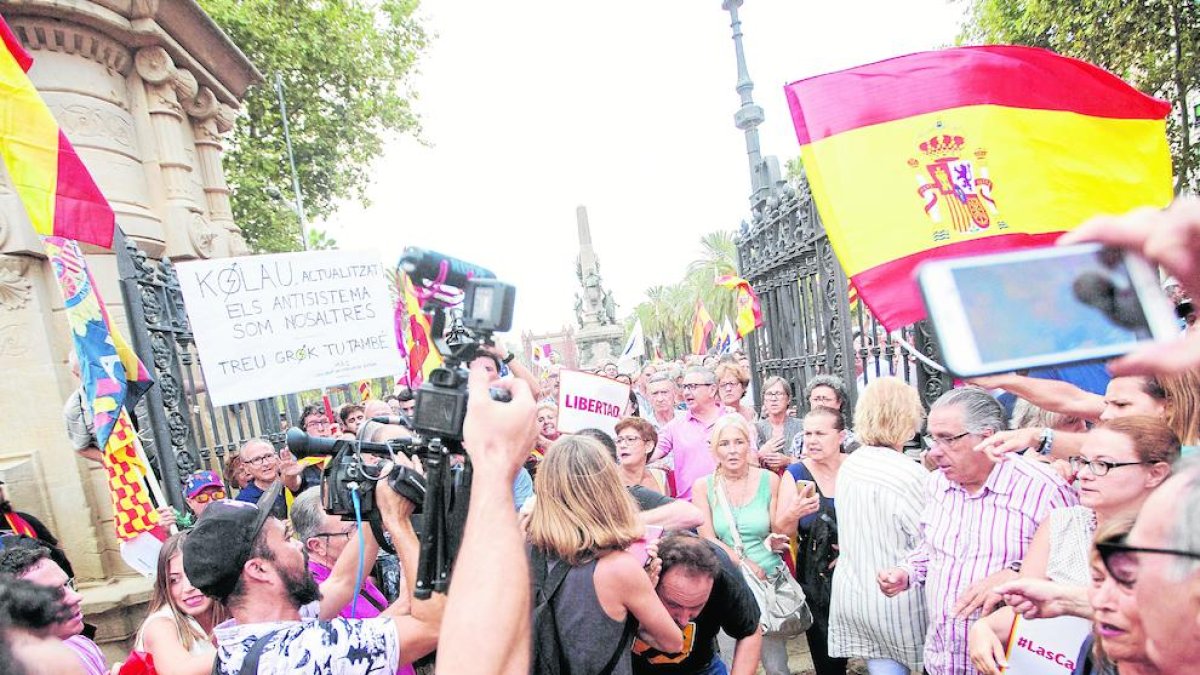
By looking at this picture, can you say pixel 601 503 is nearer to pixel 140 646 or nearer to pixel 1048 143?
pixel 140 646

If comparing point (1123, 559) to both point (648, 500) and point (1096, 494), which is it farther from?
point (648, 500)

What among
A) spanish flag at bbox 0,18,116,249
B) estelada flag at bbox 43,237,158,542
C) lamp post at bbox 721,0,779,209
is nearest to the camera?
spanish flag at bbox 0,18,116,249

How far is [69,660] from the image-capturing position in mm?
1698

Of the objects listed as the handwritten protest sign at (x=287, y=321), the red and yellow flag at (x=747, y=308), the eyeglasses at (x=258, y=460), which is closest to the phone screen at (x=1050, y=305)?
the handwritten protest sign at (x=287, y=321)

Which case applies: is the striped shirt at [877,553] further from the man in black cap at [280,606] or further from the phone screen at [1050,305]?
the phone screen at [1050,305]

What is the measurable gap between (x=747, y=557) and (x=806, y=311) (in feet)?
10.1

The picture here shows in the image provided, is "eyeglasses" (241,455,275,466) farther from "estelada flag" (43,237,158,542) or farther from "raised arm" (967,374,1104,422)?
"raised arm" (967,374,1104,422)

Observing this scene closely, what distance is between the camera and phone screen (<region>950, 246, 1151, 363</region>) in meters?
0.90

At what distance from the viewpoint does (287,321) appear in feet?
14.8

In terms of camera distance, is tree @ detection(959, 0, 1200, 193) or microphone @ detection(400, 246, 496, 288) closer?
microphone @ detection(400, 246, 496, 288)

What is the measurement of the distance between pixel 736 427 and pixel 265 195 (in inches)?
542

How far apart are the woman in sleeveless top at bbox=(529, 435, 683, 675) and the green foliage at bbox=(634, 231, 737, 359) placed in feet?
136

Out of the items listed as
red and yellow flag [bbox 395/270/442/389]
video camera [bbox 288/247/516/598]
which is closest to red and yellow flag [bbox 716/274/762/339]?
red and yellow flag [bbox 395/270/442/389]

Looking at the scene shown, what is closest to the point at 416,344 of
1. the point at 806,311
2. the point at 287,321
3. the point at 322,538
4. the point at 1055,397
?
the point at 287,321
